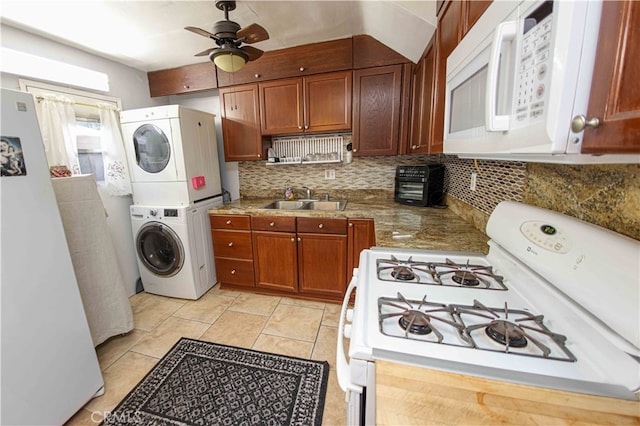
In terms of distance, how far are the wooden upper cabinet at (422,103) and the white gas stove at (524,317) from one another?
2.91ft

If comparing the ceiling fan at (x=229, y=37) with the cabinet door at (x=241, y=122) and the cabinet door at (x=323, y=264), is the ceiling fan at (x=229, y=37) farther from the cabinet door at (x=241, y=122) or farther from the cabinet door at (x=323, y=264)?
the cabinet door at (x=323, y=264)

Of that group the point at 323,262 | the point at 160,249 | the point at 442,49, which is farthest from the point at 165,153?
the point at 442,49

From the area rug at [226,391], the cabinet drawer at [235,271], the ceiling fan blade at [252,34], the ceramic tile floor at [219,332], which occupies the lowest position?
the area rug at [226,391]

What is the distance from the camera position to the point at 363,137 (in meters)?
2.40

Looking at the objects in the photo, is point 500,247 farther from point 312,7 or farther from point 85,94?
point 85,94

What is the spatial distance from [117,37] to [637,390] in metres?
3.32

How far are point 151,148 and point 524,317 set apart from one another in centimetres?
295

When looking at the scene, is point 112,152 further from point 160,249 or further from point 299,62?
point 299,62

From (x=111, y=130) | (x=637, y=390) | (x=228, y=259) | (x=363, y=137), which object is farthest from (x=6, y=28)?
(x=637, y=390)

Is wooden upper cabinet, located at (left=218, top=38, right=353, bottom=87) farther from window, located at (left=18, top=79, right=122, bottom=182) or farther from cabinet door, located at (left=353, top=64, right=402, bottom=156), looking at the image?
window, located at (left=18, top=79, right=122, bottom=182)

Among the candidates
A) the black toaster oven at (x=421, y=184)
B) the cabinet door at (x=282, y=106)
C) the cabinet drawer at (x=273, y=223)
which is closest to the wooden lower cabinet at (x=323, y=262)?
the cabinet drawer at (x=273, y=223)

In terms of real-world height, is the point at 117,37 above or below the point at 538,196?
above

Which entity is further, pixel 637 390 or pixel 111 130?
pixel 111 130

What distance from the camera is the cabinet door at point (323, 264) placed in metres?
2.29
